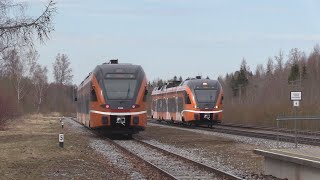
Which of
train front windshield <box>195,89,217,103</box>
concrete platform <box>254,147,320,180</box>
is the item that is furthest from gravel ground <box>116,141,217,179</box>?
train front windshield <box>195,89,217,103</box>

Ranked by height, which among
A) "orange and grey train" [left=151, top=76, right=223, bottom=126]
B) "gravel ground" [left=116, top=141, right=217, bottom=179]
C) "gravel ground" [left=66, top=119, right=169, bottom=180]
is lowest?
"gravel ground" [left=66, top=119, right=169, bottom=180]

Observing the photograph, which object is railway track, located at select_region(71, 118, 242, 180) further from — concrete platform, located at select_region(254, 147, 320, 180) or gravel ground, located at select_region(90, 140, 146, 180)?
concrete platform, located at select_region(254, 147, 320, 180)

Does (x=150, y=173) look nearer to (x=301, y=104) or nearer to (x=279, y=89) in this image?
(x=301, y=104)

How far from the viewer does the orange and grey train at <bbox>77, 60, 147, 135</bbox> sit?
85.5ft

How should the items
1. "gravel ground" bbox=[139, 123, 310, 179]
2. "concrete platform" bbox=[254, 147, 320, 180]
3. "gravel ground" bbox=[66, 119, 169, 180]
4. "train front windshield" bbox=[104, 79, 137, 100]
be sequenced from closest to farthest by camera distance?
"concrete platform" bbox=[254, 147, 320, 180] → "gravel ground" bbox=[66, 119, 169, 180] → "gravel ground" bbox=[139, 123, 310, 179] → "train front windshield" bbox=[104, 79, 137, 100]

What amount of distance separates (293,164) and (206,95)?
27.0m

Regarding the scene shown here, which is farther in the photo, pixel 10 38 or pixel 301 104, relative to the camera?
pixel 301 104

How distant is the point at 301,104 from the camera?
42.4 metres

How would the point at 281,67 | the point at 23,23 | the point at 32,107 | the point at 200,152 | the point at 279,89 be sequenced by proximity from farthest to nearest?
the point at 281,67
the point at 32,107
the point at 279,89
the point at 200,152
the point at 23,23

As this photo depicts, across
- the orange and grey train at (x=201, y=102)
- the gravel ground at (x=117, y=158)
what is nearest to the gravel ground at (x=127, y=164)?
the gravel ground at (x=117, y=158)

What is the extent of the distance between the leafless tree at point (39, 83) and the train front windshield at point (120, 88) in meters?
71.8

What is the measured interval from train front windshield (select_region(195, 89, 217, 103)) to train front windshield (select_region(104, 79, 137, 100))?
12.6 meters

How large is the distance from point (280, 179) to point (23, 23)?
6.90 metres

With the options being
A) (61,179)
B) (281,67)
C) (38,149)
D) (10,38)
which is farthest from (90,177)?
(281,67)
